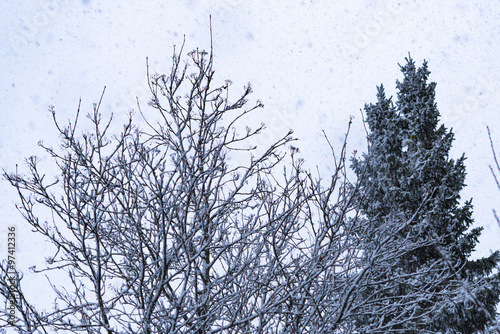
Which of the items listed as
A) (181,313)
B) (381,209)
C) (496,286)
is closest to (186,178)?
(181,313)

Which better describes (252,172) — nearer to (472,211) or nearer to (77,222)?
(77,222)

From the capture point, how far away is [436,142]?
35.5 ft

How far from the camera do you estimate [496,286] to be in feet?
32.1

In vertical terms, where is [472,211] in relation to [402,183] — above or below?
below

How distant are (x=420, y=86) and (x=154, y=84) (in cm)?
888

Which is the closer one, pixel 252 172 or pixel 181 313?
pixel 181 313

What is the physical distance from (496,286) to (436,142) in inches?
143

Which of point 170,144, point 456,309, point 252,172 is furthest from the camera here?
point 456,309

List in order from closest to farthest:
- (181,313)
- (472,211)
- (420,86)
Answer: (181,313), (472,211), (420,86)

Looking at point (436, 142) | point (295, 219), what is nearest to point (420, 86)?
point (436, 142)

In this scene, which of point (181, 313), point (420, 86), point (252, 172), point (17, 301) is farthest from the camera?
point (420, 86)

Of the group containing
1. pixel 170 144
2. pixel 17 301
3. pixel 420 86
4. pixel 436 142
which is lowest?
pixel 17 301

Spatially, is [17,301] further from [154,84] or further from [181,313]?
[154,84]

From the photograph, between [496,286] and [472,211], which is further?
[472,211]
